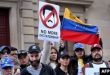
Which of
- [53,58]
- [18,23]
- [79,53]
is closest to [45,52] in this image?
[53,58]

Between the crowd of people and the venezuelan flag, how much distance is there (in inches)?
24.2

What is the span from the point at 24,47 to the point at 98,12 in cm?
380

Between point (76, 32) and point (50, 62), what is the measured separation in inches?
46.8

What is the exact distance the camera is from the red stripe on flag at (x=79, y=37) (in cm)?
933

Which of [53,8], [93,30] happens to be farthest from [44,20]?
[93,30]

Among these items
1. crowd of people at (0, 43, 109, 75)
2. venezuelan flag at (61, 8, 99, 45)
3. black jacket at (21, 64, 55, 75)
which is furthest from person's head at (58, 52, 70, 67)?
venezuelan flag at (61, 8, 99, 45)

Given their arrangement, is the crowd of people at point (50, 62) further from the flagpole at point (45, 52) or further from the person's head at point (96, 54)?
the flagpole at point (45, 52)

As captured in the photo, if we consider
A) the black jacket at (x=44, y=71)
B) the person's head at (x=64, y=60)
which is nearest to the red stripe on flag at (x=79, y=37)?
Result: the person's head at (x=64, y=60)

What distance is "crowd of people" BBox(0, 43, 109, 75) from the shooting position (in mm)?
6969

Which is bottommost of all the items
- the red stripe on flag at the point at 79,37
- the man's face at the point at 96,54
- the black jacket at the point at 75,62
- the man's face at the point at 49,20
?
the black jacket at the point at 75,62

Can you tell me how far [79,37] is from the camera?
945cm

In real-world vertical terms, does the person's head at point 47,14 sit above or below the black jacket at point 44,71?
above

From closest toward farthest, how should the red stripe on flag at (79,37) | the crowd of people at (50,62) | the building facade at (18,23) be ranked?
the crowd of people at (50,62) → the red stripe on flag at (79,37) → the building facade at (18,23)

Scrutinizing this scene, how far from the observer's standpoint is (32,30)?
607 inches
